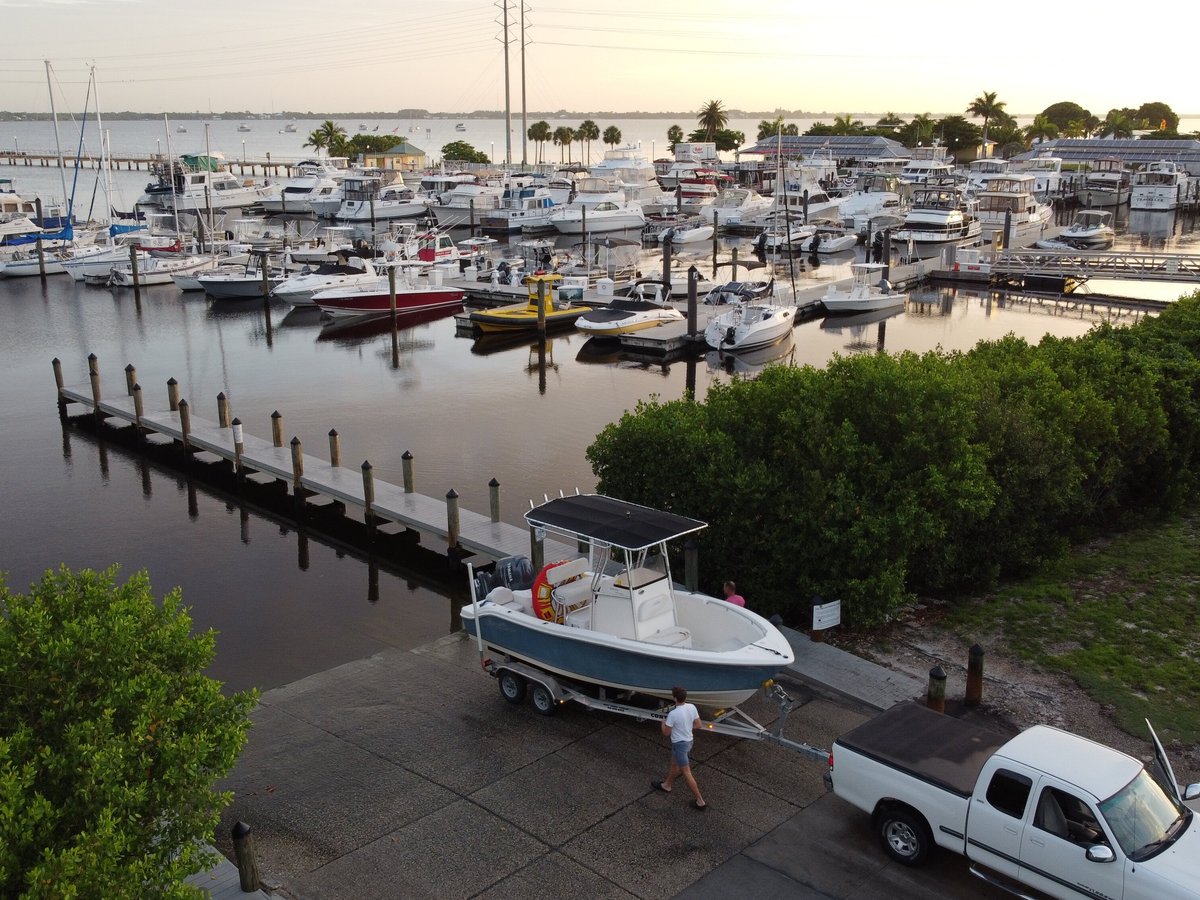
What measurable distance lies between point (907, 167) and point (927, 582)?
8659 centimetres

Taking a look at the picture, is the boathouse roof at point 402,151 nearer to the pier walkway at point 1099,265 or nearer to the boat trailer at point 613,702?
the pier walkway at point 1099,265

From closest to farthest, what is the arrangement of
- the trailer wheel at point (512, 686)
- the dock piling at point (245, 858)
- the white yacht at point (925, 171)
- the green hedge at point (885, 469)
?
the dock piling at point (245, 858)
the trailer wheel at point (512, 686)
the green hedge at point (885, 469)
the white yacht at point (925, 171)

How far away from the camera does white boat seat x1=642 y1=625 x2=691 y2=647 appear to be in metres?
13.5

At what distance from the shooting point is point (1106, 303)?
54906 millimetres

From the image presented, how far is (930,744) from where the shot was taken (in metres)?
10.7

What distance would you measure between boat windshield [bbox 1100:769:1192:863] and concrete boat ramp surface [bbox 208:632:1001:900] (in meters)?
1.54

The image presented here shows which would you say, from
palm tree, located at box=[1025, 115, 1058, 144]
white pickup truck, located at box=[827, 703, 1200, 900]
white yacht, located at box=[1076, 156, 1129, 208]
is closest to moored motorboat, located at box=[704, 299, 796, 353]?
white pickup truck, located at box=[827, 703, 1200, 900]

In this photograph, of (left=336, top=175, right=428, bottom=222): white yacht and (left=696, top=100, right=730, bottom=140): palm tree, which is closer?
(left=336, top=175, right=428, bottom=222): white yacht

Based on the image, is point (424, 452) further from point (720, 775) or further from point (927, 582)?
point (720, 775)

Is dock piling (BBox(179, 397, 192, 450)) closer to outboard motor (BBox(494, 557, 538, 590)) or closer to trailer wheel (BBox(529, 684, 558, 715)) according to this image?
outboard motor (BBox(494, 557, 538, 590))

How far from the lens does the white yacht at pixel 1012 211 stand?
76188 mm

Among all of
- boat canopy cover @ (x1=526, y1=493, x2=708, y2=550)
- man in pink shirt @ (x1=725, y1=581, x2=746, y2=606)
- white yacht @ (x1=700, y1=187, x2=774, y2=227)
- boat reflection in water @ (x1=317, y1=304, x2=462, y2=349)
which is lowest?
boat reflection in water @ (x1=317, y1=304, x2=462, y2=349)

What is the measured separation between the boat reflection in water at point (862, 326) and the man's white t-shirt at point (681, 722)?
116 feet

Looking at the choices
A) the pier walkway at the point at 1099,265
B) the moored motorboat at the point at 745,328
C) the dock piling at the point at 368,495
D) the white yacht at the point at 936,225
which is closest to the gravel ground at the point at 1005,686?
the dock piling at the point at 368,495
